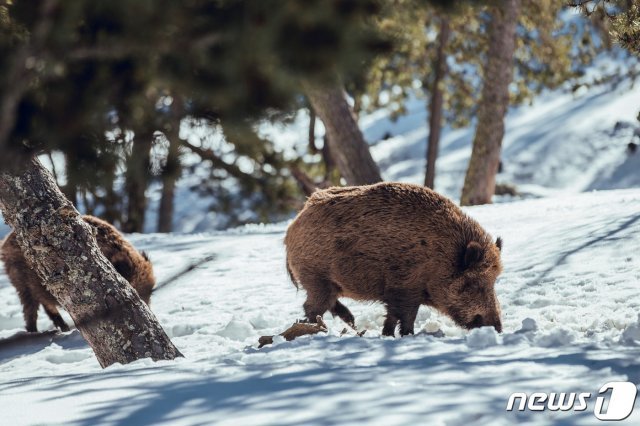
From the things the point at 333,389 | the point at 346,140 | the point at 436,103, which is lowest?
the point at 333,389

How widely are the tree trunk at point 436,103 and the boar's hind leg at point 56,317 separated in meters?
10.5

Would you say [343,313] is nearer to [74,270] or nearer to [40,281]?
[74,270]

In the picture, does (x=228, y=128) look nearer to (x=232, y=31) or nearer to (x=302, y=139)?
(x=232, y=31)

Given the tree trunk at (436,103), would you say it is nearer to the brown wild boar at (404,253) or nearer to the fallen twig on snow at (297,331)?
the brown wild boar at (404,253)

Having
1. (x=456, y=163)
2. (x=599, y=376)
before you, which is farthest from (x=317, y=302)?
(x=456, y=163)

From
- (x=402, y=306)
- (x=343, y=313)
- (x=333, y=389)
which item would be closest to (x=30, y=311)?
(x=343, y=313)

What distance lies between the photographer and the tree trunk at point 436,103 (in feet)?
58.2

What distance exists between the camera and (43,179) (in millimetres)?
5422

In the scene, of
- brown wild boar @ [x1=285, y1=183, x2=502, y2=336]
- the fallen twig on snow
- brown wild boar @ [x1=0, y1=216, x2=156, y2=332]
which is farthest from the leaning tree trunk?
brown wild boar @ [x1=0, y1=216, x2=156, y2=332]

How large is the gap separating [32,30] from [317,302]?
3820mm

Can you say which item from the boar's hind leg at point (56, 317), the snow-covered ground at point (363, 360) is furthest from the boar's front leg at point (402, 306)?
the boar's hind leg at point (56, 317)

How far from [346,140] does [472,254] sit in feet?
21.0

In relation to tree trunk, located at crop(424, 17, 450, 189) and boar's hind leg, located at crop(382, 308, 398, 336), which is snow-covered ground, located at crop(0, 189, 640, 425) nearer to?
boar's hind leg, located at crop(382, 308, 398, 336)

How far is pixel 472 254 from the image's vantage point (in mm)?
5922
